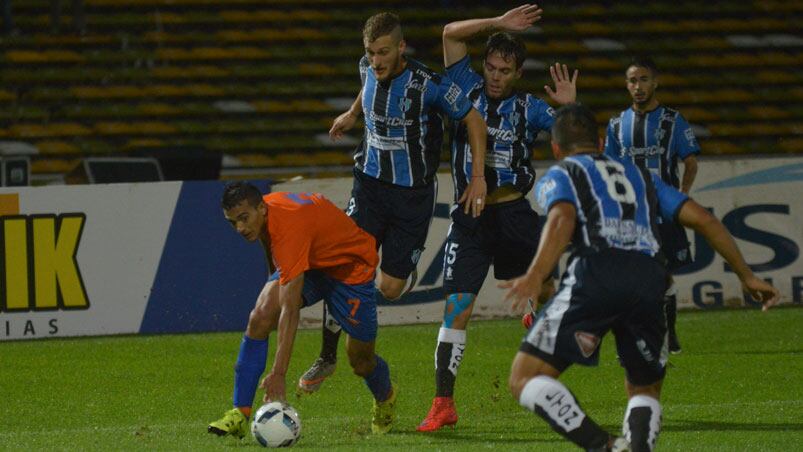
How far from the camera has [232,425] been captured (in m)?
6.16

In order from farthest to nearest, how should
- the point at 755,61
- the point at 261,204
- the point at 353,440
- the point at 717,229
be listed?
the point at 755,61, the point at 353,440, the point at 261,204, the point at 717,229

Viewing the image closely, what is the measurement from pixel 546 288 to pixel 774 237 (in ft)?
14.0

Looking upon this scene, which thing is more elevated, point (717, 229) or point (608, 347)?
point (717, 229)

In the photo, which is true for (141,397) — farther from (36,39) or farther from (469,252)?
(36,39)

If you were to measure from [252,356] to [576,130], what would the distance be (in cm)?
201

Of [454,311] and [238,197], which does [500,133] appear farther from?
[238,197]

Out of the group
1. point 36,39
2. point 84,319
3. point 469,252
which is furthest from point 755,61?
point 469,252

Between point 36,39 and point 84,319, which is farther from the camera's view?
point 36,39

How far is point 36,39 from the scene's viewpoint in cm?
1736

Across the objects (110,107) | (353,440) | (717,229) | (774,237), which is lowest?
(110,107)

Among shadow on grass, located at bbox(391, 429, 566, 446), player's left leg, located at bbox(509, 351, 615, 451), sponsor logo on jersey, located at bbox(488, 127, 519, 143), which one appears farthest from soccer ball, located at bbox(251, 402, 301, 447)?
sponsor logo on jersey, located at bbox(488, 127, 519, 143)

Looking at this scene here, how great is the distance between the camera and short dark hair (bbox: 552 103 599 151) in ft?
16.7

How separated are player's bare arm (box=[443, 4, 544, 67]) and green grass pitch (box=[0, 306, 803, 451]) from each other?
1.83 meters

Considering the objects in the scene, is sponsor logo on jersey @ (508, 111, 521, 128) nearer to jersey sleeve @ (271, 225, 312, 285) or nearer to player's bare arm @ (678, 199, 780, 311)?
jersey sleeve @ (271, 225, 312, 285)
